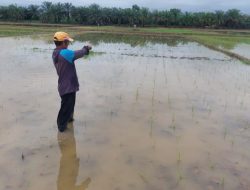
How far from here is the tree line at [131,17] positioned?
45.8 metres

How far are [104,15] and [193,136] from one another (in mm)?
42886

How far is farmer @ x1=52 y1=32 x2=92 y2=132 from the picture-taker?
4.82 meters

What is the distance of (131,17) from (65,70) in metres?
42.1

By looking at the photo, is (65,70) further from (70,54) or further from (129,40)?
(129,40)

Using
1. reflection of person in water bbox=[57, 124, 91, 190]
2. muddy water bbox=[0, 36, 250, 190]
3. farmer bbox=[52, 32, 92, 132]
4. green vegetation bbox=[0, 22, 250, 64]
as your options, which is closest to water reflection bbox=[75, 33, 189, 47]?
green vegetation bbox=[0, 22, 250, 64]

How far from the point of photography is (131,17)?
4578cm

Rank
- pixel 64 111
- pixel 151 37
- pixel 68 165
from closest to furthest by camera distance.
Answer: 1. pixel 68 165
2. pixel 64 111
3. pixel 151 37

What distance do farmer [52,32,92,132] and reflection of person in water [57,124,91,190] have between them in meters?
0.26

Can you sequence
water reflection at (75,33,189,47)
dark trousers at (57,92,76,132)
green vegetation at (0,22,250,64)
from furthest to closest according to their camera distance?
1. green vegetation at (0,22,250,64)
2. water reflection at (75,33,189,47)
3. dark trousers at (57,92,76,132)

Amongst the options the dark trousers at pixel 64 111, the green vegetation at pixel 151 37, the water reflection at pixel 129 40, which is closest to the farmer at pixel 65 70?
the dark trousers at pixel 64 111

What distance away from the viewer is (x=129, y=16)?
151 feet

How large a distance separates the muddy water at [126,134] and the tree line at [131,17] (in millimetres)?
37434

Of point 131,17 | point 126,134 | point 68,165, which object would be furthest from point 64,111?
point 131,17

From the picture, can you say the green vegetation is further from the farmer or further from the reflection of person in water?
the reflection of person in water
